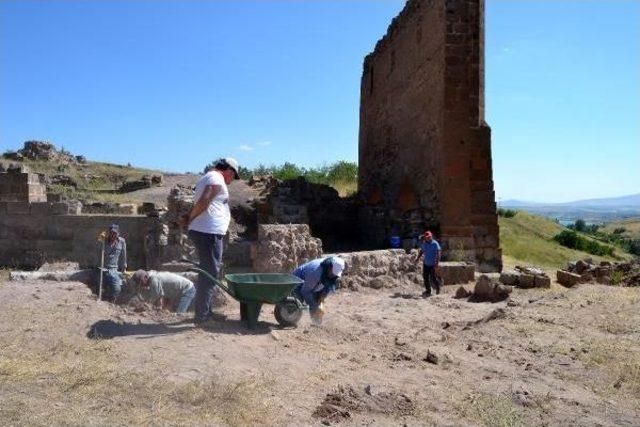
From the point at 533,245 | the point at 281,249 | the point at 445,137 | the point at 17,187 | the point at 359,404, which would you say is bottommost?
the point at 533,245

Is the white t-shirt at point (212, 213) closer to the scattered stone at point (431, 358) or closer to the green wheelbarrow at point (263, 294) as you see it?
the green wheelbarrow at point (263, 294)

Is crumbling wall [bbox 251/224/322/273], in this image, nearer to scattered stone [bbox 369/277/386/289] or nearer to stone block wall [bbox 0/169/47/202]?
scattered stone [bbox 369/277/386/289]

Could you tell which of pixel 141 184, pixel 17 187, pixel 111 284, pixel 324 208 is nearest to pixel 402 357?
pixel 111 284

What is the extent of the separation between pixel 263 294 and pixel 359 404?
1863 millimetres

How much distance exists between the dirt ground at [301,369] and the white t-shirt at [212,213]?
3.40ft

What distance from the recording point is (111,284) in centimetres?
796

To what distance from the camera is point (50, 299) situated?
651cm

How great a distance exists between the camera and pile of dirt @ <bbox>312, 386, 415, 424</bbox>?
427cm

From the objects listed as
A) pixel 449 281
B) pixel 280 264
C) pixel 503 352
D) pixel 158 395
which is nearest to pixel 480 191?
pixel 449 281

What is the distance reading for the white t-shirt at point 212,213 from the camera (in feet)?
19.9

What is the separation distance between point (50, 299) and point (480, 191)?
30.4ft

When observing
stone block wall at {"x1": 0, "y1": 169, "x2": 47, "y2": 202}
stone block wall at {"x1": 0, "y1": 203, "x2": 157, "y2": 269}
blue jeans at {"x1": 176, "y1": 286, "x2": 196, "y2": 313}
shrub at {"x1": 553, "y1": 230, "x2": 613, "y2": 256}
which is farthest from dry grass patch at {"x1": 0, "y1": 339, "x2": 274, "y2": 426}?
shrub at {"x1": 553, "y1": 230, "x2": 613, "y2": 256}

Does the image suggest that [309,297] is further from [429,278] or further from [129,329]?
[429,278]

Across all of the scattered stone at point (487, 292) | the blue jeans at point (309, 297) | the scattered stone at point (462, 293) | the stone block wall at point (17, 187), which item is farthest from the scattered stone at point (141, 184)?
the blue jeans at point (309, 297)
